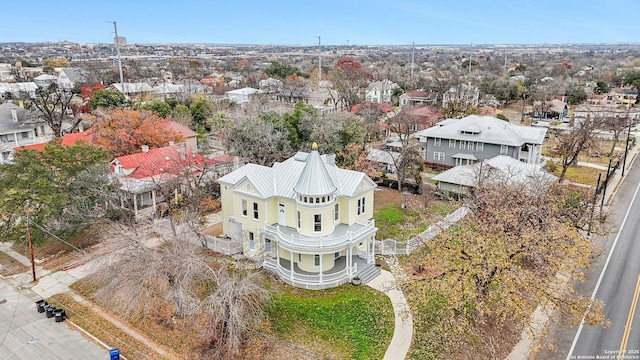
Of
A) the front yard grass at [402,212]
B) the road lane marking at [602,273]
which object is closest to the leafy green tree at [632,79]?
the road lane marking at [602,273]

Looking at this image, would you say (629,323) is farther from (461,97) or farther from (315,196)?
(461,97)

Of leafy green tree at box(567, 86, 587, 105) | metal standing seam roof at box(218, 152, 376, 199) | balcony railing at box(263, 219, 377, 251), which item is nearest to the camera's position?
balcony railing at box(263, 219, 377, 251)

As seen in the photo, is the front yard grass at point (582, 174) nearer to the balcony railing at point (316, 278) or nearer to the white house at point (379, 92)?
the balcony railing at point (316, 278)

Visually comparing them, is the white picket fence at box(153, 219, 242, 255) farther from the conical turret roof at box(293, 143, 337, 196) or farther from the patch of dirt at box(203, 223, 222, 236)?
the conical turret roof at box(293, 143, 337, 196)

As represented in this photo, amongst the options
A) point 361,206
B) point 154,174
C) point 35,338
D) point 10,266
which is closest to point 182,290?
point 35,338

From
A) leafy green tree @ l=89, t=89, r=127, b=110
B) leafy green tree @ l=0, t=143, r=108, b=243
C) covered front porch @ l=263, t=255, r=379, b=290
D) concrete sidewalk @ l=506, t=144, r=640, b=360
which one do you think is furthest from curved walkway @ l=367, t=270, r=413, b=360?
leafy green tree @ l=89, t=89, r=127, b=110

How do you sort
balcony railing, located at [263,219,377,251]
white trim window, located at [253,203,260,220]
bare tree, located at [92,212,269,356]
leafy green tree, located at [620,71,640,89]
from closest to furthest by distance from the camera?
bare tree, located at [92,212,269,356] < balcony railing, located at [263,219,377,251] < white trim window, located at [253,203,260,220] < leafy green tree, located at [620,71,640,89]

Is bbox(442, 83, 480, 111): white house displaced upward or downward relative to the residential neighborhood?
upward
